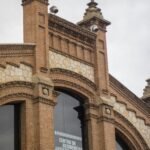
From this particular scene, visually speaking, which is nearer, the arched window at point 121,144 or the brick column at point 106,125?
the brick column at point 106,125

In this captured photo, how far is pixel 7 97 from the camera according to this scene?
90.3 feet

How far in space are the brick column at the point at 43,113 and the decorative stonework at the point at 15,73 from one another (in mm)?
439

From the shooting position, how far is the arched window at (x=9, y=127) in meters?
27.4

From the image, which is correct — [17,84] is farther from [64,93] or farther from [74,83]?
[74,83]

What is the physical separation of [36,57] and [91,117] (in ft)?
15.1

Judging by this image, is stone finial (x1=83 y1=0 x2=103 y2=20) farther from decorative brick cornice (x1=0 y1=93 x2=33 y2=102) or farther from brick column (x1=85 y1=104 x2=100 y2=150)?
decorative brick cornice (x1=0 y1=93 x2=33 y2=102)

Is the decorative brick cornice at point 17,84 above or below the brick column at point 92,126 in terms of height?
above

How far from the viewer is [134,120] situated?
3425cm

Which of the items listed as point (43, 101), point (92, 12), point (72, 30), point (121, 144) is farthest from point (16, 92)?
point (121, 144)

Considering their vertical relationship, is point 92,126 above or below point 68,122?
below

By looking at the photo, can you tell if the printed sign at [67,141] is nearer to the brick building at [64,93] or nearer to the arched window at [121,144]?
the brick building at [64,93]

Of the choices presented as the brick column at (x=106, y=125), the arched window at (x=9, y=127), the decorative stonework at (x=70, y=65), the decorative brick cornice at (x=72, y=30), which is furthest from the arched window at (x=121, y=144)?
the arched window at (x=9, y=127)

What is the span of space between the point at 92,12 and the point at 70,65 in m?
4.19

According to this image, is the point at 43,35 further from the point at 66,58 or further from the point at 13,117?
the point at 13,117
